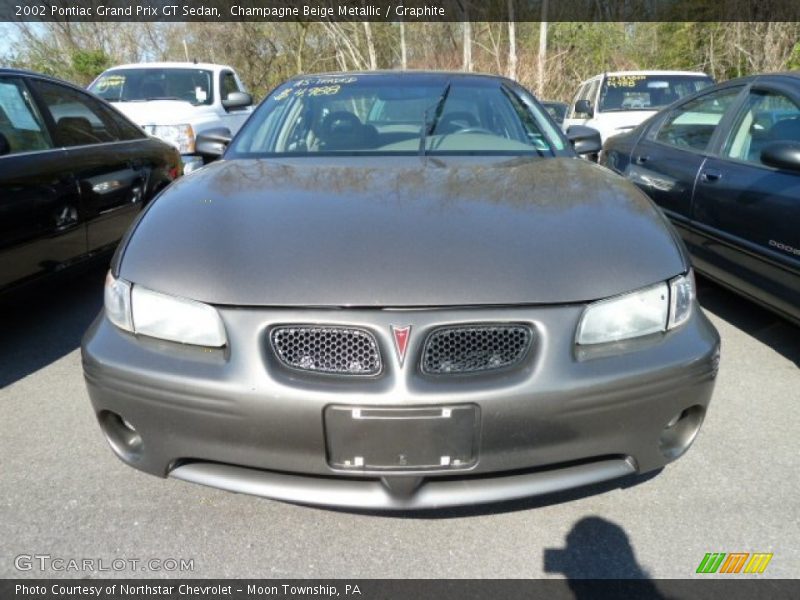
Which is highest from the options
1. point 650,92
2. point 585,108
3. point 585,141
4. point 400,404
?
point 585,141

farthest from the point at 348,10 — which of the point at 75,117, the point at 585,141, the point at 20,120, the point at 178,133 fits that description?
the point at 585,141

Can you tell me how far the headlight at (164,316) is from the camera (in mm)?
1744

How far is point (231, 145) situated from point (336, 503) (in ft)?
6.44

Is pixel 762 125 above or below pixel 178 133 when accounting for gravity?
above

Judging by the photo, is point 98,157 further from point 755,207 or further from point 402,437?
point 755,207

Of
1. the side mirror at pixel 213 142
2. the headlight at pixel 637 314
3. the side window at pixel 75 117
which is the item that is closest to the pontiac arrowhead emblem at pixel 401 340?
the headlight at pixel 637 314

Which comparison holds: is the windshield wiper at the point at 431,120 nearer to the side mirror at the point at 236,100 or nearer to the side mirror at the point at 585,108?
the side mirror at the point at 236,100

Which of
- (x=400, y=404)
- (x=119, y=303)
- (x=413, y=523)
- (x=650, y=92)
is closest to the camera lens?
(x=400, y=404)

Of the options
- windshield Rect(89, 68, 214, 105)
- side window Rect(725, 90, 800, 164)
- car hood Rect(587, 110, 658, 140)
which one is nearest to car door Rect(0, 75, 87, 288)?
side window Rect(725, 90, 800, 164)

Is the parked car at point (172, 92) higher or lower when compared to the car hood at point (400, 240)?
lower

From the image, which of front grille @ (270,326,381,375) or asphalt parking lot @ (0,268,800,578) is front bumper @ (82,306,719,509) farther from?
asphalt parking lot @ (0,268,800,578)

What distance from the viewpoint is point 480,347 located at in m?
1.70

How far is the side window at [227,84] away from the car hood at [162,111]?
2.55ft

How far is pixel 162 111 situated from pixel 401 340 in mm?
7427
